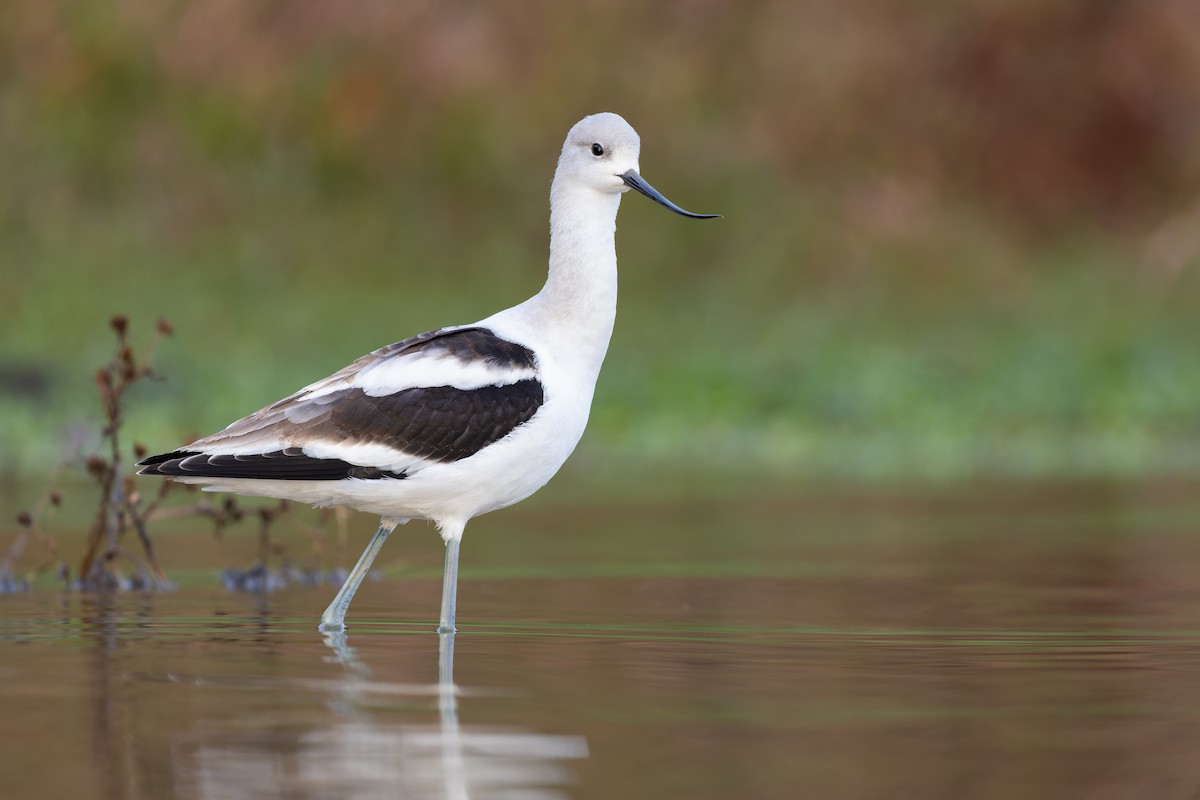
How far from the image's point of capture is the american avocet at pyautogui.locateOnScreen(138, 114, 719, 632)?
24.2 feet

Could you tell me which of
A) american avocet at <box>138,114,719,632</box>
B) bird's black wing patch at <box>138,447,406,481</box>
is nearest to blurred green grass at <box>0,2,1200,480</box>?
american avocet at <box>138,114,719,632</box>

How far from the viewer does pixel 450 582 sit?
289 inches


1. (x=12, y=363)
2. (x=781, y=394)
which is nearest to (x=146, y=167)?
(x=12, y=363)

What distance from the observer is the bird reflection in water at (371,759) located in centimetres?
459

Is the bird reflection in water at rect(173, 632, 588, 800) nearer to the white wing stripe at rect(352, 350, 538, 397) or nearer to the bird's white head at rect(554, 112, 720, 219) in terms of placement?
the white wing stripe at rect(352, 350, 538, 397)

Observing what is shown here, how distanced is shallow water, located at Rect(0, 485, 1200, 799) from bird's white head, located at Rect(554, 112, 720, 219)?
1.50 m

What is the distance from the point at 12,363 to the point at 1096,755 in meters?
14.8

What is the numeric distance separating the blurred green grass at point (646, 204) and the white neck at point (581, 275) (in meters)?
9.54

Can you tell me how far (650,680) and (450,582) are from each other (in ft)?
4.55

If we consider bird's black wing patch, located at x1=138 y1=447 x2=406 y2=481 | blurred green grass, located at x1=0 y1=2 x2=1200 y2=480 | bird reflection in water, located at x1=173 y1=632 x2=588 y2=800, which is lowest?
bird reflection in water, located at x1=173 y1=632 x2=588 y2=800

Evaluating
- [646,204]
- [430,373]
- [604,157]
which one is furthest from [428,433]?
[646,204]

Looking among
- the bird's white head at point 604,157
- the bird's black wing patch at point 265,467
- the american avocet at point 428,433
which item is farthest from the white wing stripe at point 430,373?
the bird's white head at point 604,157

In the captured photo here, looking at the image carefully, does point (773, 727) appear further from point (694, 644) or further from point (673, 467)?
point (673, 467)

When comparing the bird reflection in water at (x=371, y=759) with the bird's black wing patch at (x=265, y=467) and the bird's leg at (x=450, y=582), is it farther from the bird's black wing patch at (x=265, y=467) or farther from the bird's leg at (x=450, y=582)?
the bird's black wing patch at (x=265, y=467)
